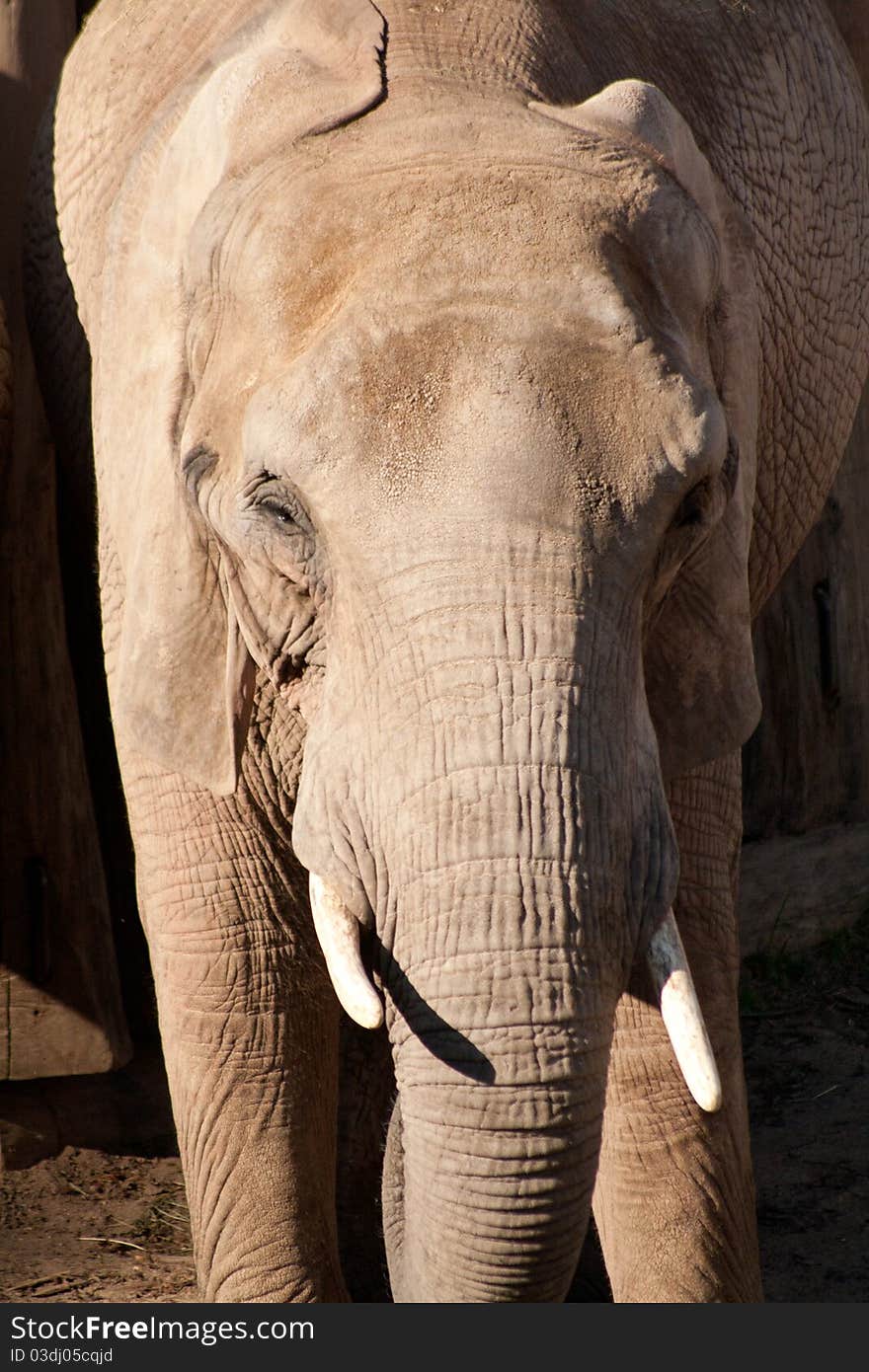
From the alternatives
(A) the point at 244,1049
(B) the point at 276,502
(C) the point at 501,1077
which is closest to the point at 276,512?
(B) the point at 276,502

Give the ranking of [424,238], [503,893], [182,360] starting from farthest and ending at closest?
[182,360]
[424,238]
[503,893]

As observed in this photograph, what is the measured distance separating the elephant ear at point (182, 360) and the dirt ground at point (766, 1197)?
1.51m

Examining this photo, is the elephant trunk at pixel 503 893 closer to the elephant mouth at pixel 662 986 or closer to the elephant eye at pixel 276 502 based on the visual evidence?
the elephant mouth at pixel 662 986

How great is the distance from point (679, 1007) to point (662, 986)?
32 millimetres

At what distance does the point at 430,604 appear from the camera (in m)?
2.29

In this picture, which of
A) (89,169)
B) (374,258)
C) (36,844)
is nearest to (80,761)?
(36,844)

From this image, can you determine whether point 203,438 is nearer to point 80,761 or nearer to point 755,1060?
point 80,761

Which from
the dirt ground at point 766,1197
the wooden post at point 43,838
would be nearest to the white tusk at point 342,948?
the dirt ground at point 766,1197

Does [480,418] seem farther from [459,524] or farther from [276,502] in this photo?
[276,502]

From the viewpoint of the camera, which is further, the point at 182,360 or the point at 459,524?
the point at 182,360

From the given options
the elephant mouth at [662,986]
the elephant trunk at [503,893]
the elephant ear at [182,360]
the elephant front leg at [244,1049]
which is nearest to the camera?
the elephant trunk at [503,893]

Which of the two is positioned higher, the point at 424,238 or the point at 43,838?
the point at 424,238

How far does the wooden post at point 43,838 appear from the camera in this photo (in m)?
4.18

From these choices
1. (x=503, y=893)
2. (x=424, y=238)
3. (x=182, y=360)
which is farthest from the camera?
(x=182, y=360)
